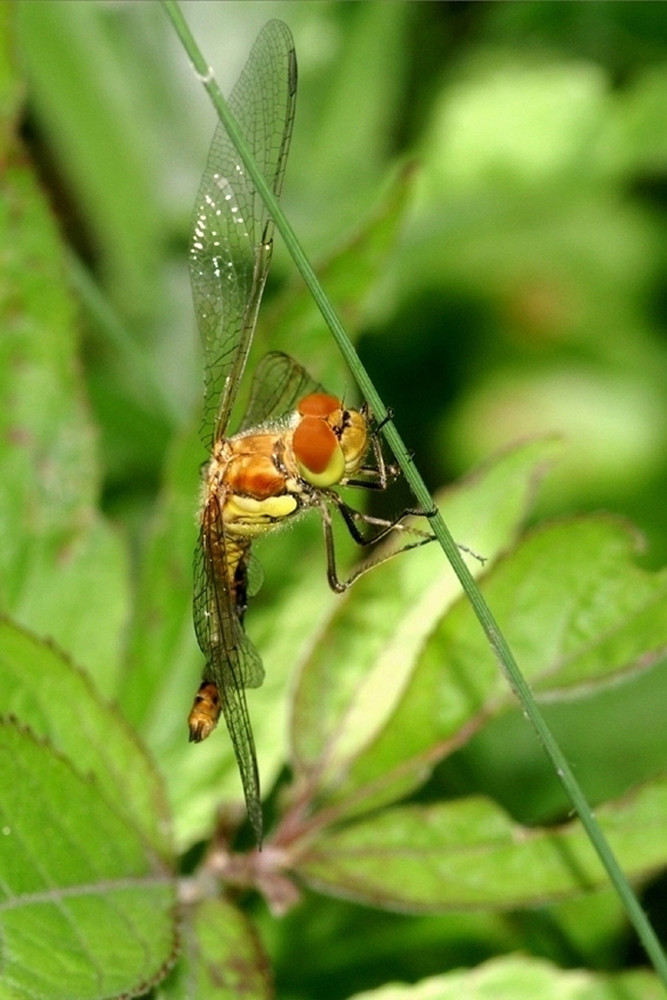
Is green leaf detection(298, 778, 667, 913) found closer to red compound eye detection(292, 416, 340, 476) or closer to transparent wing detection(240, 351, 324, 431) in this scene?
red compound eye detection(292, 416, 340, 476)

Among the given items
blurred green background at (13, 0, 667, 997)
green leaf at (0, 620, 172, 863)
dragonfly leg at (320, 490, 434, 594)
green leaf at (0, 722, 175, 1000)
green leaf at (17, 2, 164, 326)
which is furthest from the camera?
green leaf at (17, 2, 164, 326)

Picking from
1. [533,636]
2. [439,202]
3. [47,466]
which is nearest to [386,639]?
[533,636]

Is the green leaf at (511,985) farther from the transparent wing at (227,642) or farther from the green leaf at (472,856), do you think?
the transparent wing at (227,642)

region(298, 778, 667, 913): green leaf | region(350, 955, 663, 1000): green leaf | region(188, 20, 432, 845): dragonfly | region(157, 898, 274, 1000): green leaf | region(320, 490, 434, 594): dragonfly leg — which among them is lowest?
region(350, 955, 663, 1000): green leaf

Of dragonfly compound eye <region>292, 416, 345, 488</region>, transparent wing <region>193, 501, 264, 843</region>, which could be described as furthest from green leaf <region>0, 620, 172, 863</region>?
dragonfly compound eye <region>292, 416, 345, 488</region>

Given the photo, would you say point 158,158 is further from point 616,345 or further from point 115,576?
point 115,576

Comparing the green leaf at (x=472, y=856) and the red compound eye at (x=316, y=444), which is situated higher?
the red compound eye at (x=316, y=444)

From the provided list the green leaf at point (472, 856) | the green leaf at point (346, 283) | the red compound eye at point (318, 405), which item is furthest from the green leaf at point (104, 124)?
the green leaf at point (472, 856)
